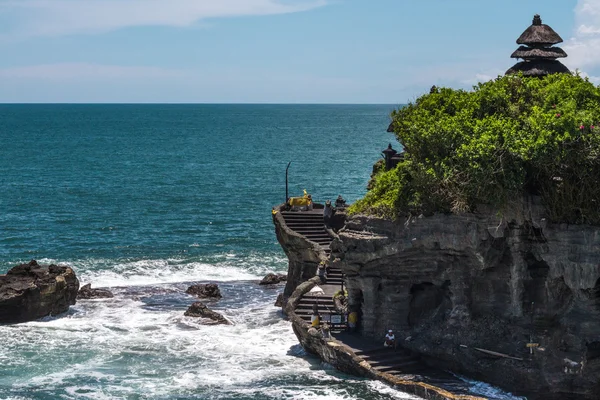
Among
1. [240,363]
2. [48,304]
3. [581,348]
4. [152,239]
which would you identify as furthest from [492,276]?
[152,239]

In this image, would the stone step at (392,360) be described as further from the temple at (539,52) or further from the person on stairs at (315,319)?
the temple at (539,52)

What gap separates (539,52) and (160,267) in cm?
3196

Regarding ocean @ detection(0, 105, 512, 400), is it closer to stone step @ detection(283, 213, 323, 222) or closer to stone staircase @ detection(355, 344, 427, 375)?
stone staircase @ detection(355, 344, 427, 375)

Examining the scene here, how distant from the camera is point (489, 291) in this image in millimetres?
38875

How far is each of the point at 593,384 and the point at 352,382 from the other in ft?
32.6

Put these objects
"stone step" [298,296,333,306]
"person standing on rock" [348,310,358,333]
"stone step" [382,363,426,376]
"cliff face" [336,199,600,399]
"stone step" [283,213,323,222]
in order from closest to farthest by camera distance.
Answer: "cliff face" [336,199,600,399] → "stone step" [382,363,426,376] → "person standing on rock" [348,310,358,333] → "stone step" [298,296,333,306] → "stone step" [283,213,323,222]

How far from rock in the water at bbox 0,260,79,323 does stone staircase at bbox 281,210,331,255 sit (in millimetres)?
13298

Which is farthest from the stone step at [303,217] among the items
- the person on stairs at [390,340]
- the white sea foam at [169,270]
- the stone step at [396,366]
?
the stone step at [396,366]

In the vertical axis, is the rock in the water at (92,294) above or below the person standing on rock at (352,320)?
below

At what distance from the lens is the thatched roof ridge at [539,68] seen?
45844 millimetres

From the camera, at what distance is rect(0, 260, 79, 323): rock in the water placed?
5000 centimetres

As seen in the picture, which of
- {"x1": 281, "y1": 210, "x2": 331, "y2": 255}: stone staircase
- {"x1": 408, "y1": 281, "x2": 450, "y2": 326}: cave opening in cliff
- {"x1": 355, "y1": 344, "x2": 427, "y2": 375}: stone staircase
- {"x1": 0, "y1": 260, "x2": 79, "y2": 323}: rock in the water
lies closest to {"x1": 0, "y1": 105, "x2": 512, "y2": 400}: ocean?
{"x1": 0, "y1": 260, "x2": 79, "y2": 323}: rock in the water

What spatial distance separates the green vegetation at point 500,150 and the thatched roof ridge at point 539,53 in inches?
195

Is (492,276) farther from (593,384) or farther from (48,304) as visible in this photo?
(48,304)
